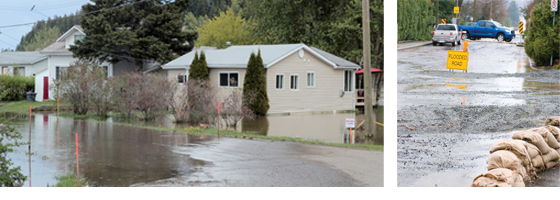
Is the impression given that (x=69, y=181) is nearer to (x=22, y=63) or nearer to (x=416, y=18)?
(x=416, y=18)

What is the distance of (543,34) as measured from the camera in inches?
192

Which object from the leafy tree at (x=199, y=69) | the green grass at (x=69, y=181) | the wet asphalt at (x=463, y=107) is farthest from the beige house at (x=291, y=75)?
the wet asphalt at (x=463, y=107)

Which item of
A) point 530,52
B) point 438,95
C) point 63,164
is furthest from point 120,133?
point 530,52

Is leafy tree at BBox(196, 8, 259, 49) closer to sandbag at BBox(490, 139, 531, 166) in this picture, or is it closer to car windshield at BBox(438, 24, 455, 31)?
car windshield at BBox(438, 24, 455, 31)

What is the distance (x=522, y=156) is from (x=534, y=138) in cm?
37

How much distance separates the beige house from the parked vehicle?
991 centimetres

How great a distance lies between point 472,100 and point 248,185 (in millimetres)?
2524

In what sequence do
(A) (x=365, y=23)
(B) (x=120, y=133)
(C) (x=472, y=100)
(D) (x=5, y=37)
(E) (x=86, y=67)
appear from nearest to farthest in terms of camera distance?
(C) (x=472, y=100) < (A) (x=365, y=23) < (B) (x=120, y=133) < (D) (x=5, y=37) < (E) (x=86, y=67)

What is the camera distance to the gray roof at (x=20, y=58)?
36.7 feet

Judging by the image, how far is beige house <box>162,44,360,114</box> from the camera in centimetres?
1492

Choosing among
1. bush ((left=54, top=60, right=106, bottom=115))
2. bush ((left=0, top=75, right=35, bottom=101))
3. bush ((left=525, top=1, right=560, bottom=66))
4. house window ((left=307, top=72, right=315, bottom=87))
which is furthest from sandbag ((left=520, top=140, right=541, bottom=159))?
house window ((left=307, top=72, right=315, bottom=87))

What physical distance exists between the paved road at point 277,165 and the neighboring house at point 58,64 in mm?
7257
